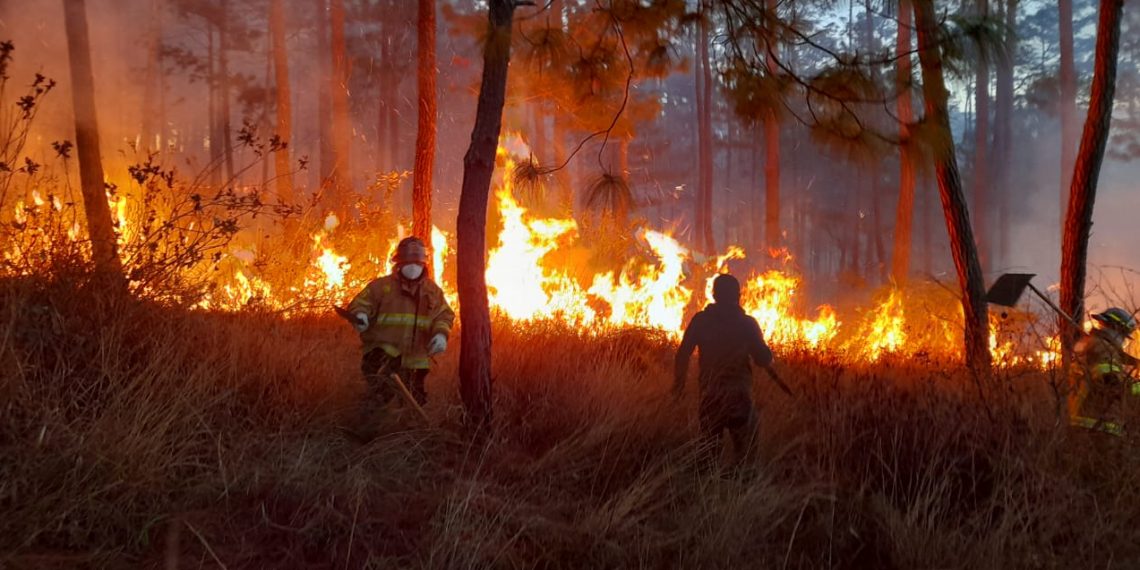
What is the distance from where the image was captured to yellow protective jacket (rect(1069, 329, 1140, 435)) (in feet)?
14.2

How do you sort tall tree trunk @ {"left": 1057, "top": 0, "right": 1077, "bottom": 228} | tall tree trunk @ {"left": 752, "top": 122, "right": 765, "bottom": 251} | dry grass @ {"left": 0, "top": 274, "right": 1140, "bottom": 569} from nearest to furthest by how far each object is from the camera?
1. dry grass @ {"left": 0, "top": 274, "right": 1140, "bottom": 569}
2. tall tree trunk @ {"left": 1057, "top": 0, "right": 1077, "bottom": 228}
3. tall tree trunk @ {"left": 752, "top": 122, "right": 765, "bottom": 251}

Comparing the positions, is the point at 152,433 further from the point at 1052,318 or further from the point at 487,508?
the point at 1052,318

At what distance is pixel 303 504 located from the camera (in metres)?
3.31

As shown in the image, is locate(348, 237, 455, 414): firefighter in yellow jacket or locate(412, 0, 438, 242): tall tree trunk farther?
locate(412, 0, 438, 242): tall tree trunk

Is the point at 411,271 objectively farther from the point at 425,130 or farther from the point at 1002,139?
the point at 1002,139

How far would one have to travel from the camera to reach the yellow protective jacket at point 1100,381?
433cm

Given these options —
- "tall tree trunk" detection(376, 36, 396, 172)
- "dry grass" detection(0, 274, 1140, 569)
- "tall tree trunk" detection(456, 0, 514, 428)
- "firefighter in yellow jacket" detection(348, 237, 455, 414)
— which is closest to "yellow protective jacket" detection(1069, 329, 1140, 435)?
"dry grass" detection(0, 274, 1140, 569)

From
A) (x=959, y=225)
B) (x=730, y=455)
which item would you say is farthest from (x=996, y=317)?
(x=730, y=455)

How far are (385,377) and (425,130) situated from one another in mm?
5786

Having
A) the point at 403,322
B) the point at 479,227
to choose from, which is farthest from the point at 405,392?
the point at 479,227

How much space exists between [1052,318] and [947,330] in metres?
5.85

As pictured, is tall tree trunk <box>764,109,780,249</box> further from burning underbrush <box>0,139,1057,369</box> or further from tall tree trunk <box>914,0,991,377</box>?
tall tree trunk <box>914,0,991,377</box>

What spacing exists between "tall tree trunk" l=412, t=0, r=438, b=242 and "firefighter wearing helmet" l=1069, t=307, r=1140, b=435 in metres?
7.36

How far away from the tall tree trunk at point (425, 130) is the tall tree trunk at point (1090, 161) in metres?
7.47
